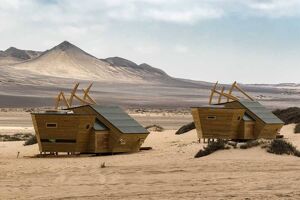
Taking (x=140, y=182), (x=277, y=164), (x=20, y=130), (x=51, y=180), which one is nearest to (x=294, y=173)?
(x=277, y=164)

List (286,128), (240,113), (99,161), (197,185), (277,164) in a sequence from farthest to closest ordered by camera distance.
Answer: (286,128)
(240,113)
(99,161)
(277,164)
(197,185)

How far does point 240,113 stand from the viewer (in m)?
25.3

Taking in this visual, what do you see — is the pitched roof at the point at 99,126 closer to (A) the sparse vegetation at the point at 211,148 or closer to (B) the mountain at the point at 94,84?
(A) the sparse vegetation at the point at 211,148

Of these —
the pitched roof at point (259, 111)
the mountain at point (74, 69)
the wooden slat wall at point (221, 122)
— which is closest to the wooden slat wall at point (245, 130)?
the wooden slat wall at point (221, 122)

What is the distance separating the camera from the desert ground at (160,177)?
1165cm

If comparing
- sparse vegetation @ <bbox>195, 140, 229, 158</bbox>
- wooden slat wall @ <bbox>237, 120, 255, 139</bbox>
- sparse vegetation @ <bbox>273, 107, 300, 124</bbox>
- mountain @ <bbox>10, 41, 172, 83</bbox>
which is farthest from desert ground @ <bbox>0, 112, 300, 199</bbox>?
mountain @ <bbox>10, 41, 172, 83</bbox>

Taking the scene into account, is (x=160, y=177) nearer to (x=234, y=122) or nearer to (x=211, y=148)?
(x=211, y=148)

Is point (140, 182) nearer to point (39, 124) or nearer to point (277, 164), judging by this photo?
point (277, 164)

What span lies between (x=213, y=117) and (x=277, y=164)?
9.73 m

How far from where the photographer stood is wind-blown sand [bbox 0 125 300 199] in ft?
38.2

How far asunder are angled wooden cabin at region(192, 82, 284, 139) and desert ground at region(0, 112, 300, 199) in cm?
554

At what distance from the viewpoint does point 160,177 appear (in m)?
14.0

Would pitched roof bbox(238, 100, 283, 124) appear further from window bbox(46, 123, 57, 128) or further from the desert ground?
window bbox(46, 123, 57, 128)

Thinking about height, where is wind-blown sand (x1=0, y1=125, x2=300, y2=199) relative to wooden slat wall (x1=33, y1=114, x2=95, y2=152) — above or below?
below
